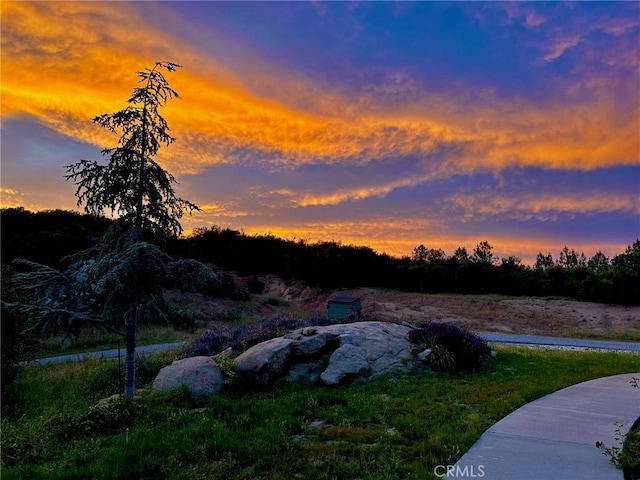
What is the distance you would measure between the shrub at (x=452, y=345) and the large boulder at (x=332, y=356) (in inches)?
19.5

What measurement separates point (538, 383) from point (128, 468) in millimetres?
8860

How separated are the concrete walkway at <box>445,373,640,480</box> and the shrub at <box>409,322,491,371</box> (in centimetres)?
324

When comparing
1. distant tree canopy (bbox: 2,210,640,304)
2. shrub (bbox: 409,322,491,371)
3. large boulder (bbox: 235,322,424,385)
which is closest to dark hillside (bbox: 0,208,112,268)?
distant tree canopy (bbox: 2,210,640,304)

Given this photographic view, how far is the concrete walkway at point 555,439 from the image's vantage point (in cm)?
526

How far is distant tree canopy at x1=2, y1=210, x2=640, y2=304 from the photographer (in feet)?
98.5

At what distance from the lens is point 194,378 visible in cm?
968

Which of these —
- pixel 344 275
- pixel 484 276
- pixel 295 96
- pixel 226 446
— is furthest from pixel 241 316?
pixel 226 446

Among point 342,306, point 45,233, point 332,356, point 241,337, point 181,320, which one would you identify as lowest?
point 181,320

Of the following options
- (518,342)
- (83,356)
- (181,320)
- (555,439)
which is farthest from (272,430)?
(181,320)

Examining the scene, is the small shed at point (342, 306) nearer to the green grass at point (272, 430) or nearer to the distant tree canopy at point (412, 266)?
the green grass at point (272, 430)

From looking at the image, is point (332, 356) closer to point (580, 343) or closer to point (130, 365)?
point (130, 365)

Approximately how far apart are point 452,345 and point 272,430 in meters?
7.47

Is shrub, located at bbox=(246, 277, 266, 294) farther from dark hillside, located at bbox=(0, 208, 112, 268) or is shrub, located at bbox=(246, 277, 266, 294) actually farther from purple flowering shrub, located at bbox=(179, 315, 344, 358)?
purple flowering shrub, located at bbox=(179, 315, 344, 358)

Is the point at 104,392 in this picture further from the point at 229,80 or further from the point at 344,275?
the point at 344,275
